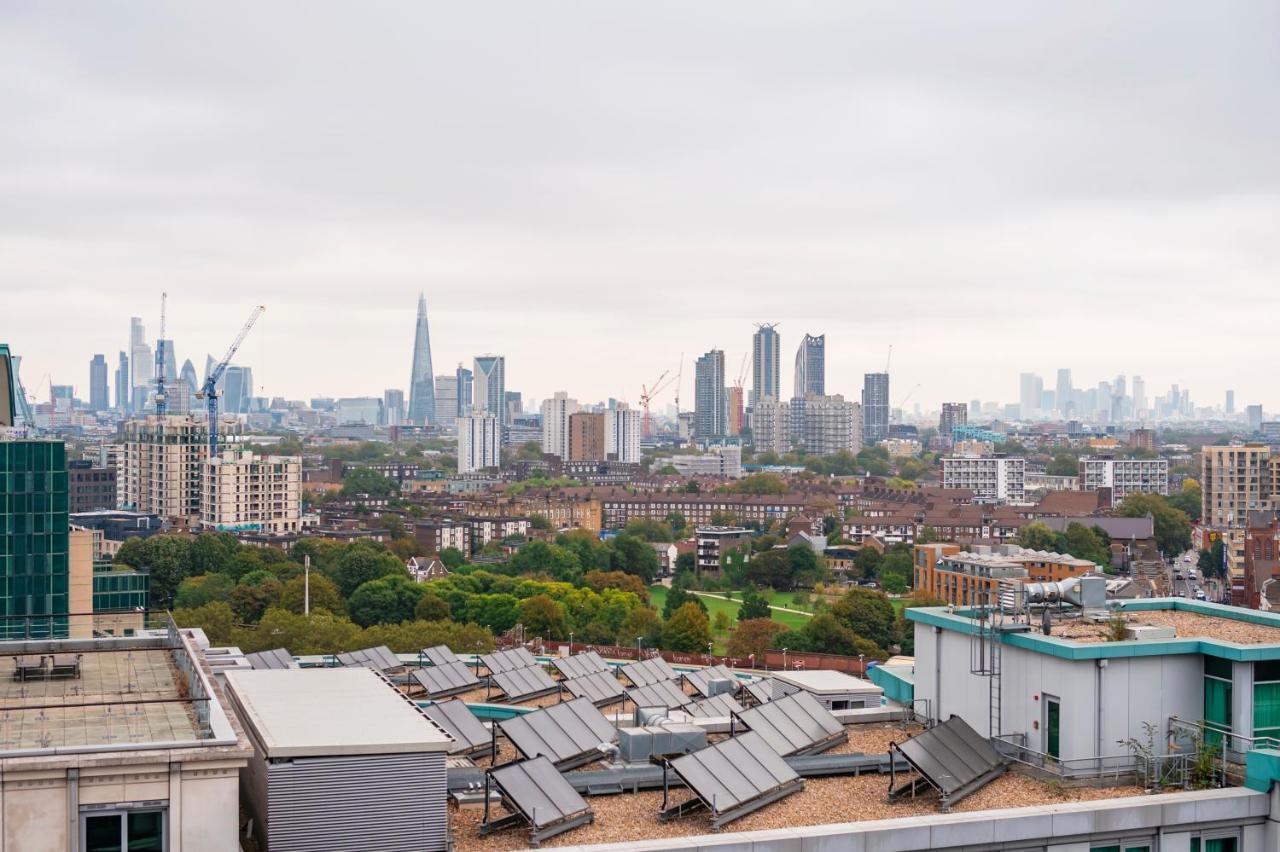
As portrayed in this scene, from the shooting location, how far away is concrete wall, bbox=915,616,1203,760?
1195cm

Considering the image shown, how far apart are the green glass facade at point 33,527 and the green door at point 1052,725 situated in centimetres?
3771

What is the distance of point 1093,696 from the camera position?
471 inches

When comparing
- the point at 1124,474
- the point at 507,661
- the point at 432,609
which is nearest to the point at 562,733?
the point at 507,661

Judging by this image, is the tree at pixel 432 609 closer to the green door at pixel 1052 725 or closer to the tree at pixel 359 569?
the tree at pixel 359 569

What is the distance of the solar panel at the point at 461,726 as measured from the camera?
43.0 feet

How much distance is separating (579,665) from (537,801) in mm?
9883

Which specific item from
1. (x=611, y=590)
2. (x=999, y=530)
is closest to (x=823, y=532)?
(x=999, y=530)

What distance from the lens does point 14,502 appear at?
43312 millimetres

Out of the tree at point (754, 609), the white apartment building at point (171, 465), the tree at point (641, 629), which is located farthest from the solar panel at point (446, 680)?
the white apartment building at point (171, 465)

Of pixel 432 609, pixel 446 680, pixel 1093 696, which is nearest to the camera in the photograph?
pixel 1093 696

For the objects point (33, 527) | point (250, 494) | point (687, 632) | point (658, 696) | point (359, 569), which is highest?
point (33, 527)

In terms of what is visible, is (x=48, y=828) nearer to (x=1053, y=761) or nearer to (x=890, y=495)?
(x=1053, y=761)

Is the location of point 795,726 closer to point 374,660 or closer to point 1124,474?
point 374,660

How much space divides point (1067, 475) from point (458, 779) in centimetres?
19377
